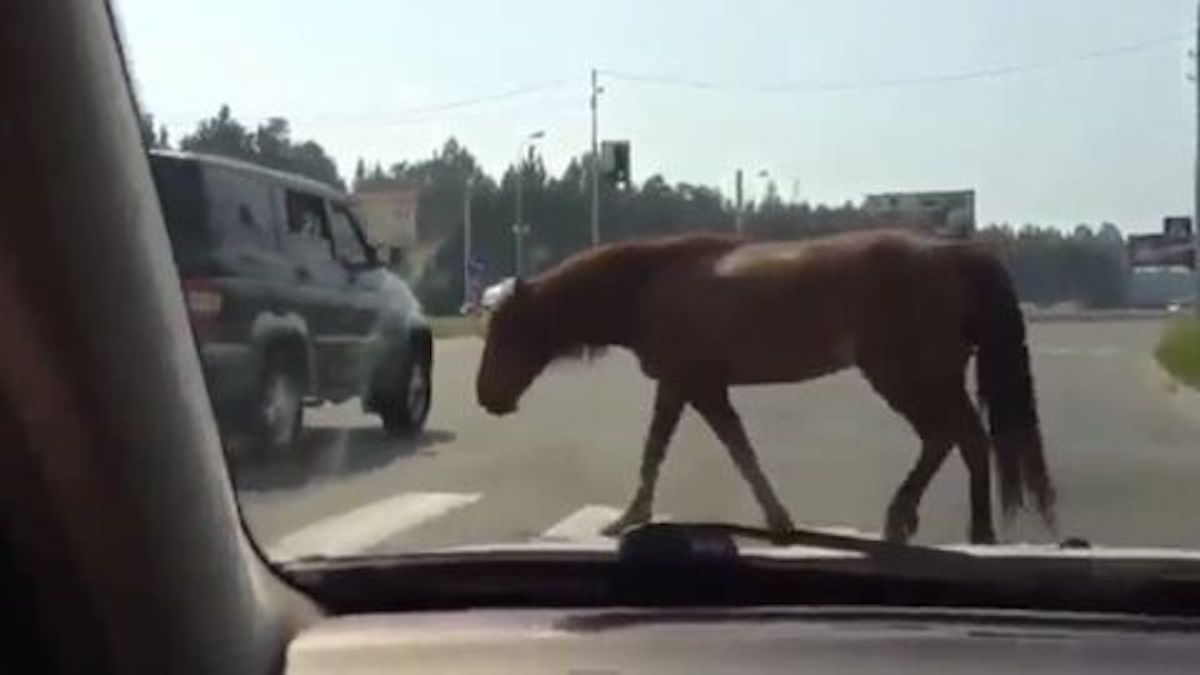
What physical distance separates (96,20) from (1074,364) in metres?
1.89

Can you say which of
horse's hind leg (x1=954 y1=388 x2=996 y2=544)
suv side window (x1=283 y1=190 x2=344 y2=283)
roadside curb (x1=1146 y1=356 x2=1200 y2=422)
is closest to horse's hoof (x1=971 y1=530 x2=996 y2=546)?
horse's hind leg (x1=954 y1=388 x2=996 y2=544)

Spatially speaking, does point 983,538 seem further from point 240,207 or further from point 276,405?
point 240,207

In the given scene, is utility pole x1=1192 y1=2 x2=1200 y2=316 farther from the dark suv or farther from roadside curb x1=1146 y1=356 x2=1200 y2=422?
the dark suv

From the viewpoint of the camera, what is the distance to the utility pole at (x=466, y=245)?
13.9 feet

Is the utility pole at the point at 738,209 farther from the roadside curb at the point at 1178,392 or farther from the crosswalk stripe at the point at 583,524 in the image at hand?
the roadside curb at the point at 1178,392

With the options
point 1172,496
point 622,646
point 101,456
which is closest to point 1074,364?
point 1172,496

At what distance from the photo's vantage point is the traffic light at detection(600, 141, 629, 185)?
13.0 feet

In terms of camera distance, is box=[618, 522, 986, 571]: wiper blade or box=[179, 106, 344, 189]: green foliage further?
box=[179, 106, 344, 189]: green foliage

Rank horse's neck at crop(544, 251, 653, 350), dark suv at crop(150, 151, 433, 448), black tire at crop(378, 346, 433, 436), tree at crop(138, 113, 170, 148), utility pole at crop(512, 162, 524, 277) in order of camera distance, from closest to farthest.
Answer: tree at crop(138, 113, 170, 148) → dark suv at crop(150, 151, 433, 448) → horse's neck at crop(544, 251, 653, 350) → utility pole at crop(512, 162, 524, 277) → black tire at crop(378, 346, 433, 436)

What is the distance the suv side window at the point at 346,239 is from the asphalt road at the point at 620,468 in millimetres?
222

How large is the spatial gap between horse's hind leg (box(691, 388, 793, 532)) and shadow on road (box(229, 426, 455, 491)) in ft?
1.98

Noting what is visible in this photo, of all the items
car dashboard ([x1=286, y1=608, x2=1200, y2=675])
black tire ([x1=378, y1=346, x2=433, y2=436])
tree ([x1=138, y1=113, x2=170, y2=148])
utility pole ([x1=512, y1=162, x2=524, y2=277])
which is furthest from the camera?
black tire ([x1=378, y1=346, x2=433, y2=436])

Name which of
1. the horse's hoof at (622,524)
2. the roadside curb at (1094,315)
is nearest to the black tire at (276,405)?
the horse's hoof at (622,524)

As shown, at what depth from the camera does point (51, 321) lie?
340 cm
